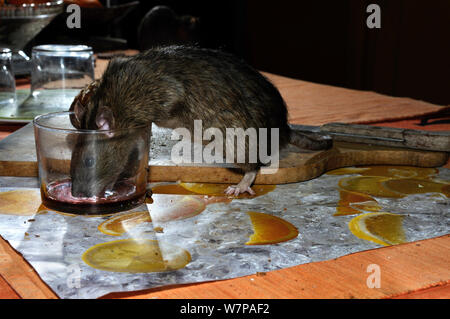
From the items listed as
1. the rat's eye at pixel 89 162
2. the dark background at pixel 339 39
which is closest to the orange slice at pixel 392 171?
the rat's eye at pixel 89 162

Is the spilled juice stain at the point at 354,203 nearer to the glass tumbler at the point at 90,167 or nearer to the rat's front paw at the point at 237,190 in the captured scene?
the rat's front paw at the point at 237,190

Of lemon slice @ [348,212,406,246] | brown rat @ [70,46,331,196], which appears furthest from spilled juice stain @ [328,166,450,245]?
brown rat @ [70,46,331,196]

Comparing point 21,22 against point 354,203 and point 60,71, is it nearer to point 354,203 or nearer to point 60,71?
point 60,71

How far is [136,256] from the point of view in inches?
42.6

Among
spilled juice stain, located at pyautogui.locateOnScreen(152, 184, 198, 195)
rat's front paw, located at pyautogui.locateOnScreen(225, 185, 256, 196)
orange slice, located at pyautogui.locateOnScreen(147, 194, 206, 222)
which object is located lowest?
orange slice, located at pyautogui.locateOnScreen(147, 194, 206, 222)

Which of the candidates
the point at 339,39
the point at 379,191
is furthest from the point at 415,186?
the point at 339,39

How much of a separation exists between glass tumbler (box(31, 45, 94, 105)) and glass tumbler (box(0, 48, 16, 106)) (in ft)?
0.33

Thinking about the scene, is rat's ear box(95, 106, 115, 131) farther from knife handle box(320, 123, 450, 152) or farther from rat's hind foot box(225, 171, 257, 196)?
knife handle box(320, 123, 450, 152)

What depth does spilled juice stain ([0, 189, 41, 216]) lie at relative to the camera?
4.27 feet

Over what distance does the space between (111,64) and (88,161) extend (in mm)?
497

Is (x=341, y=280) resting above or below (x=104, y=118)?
below

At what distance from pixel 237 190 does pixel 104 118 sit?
1.20 ft

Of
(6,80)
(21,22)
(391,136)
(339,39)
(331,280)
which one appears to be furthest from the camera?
(339,39)

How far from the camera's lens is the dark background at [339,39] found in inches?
165
